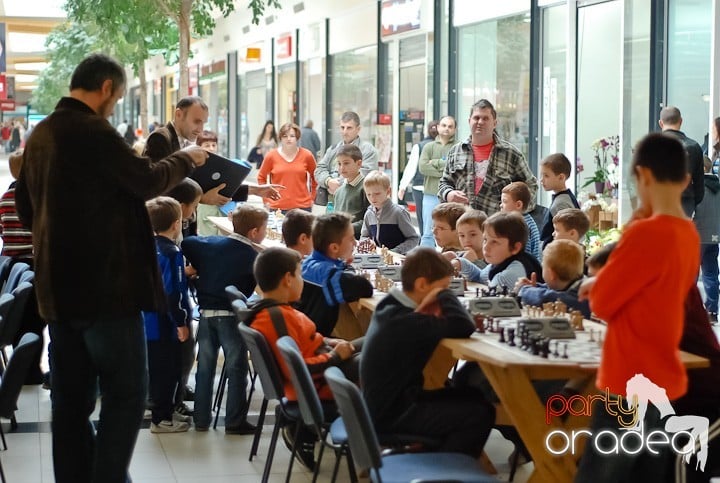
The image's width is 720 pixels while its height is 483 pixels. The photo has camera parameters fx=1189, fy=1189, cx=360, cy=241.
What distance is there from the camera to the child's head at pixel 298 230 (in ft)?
21.8

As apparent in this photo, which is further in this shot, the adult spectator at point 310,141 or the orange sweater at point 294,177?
the adult spectator at point 310,141

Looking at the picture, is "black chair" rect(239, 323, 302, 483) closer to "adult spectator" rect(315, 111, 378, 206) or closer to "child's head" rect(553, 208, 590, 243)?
"child's head" rect(553, 208, 590, 243)

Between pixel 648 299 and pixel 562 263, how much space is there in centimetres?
165

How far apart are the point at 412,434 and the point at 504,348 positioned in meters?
0.50

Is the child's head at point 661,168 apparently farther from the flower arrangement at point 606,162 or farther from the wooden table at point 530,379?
the flower arrangement at point 606,162

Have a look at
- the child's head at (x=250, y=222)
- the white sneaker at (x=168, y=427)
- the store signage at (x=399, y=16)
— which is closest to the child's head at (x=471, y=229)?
the child's head at (x=250, y=222)

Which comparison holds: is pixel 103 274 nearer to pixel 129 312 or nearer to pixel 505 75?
pixel 129 312

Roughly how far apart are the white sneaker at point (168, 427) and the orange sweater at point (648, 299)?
10.9 ft

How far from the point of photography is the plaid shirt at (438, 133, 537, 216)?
8289 millimetres

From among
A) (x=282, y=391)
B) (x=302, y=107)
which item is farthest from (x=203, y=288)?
(x=302, y=107)

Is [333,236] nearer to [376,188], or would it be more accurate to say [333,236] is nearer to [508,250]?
[508,250]

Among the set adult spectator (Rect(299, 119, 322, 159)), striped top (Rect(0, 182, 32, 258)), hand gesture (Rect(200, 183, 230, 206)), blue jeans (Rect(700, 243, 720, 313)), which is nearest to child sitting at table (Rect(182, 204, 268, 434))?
hand gesture (Rect(200, 183, 230, 206))

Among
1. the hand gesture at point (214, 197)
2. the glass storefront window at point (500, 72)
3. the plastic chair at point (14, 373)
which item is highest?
the glass storefront window at point (500, 72)

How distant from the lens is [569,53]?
13.3 m
